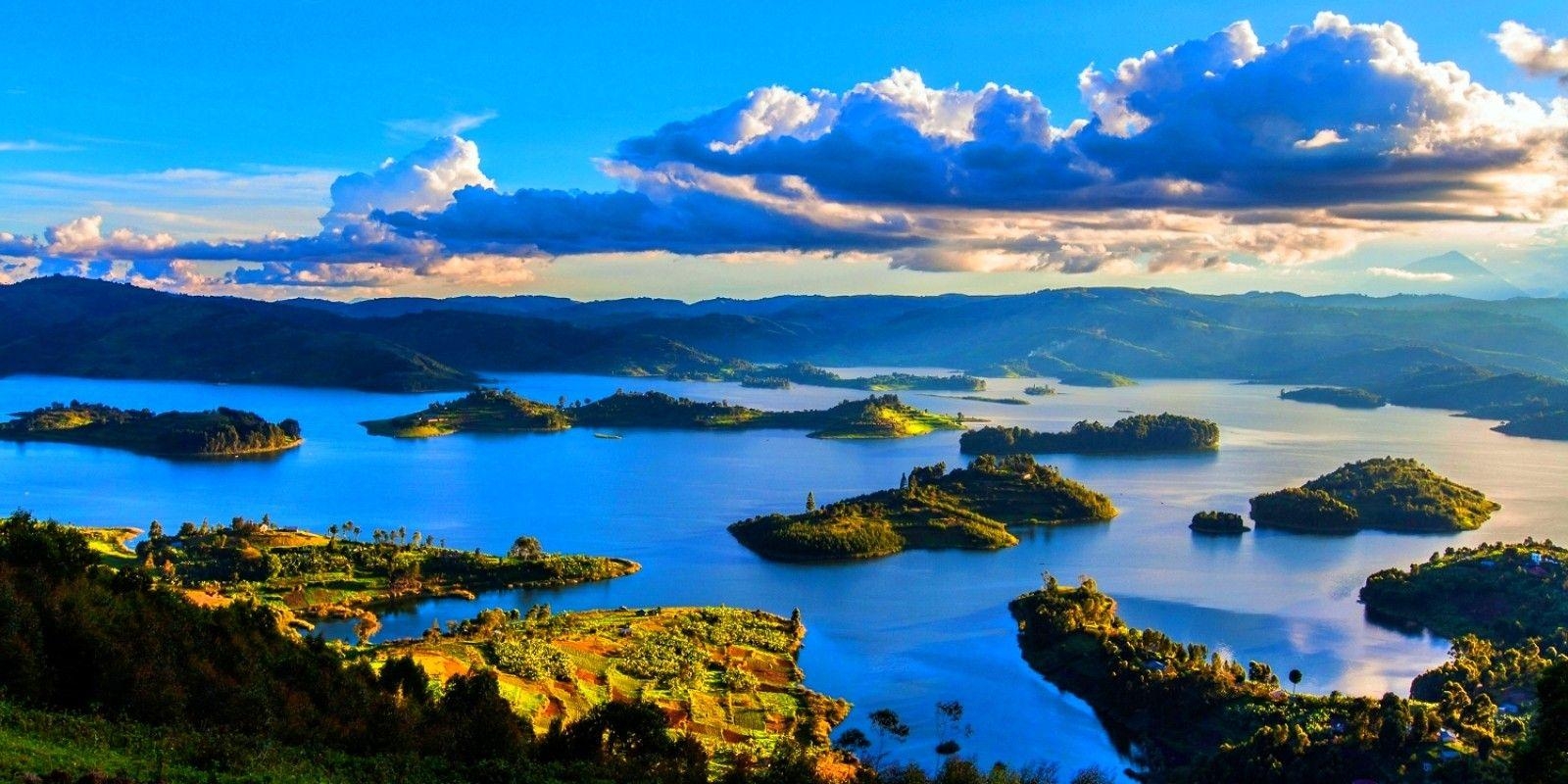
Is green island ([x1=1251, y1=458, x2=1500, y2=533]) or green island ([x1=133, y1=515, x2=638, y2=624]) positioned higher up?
green island ([x1=1251, y1=458, x2=1500, y2=533])

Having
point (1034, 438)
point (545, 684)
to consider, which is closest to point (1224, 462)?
point (1034, 438)

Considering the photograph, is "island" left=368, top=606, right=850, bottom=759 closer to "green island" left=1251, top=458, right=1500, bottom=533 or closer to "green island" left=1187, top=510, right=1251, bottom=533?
"green island" left=1187, top=510, right=1251, bottom=533

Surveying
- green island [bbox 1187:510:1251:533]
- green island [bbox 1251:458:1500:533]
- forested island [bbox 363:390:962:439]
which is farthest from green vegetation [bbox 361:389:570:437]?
green island [bbox 1251:458:1500:533]

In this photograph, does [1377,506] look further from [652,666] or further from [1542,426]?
[1542,426]

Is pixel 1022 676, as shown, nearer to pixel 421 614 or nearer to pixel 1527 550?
pixel 421 614

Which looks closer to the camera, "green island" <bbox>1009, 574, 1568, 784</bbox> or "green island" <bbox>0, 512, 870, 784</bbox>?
"green island" <bbox>0, 512, 870, 784</bbox>

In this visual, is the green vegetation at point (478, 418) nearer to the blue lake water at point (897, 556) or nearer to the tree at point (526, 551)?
the blue lake water at point (897, 556)

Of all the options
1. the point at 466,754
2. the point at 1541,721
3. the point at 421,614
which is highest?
the point at 1541,721
